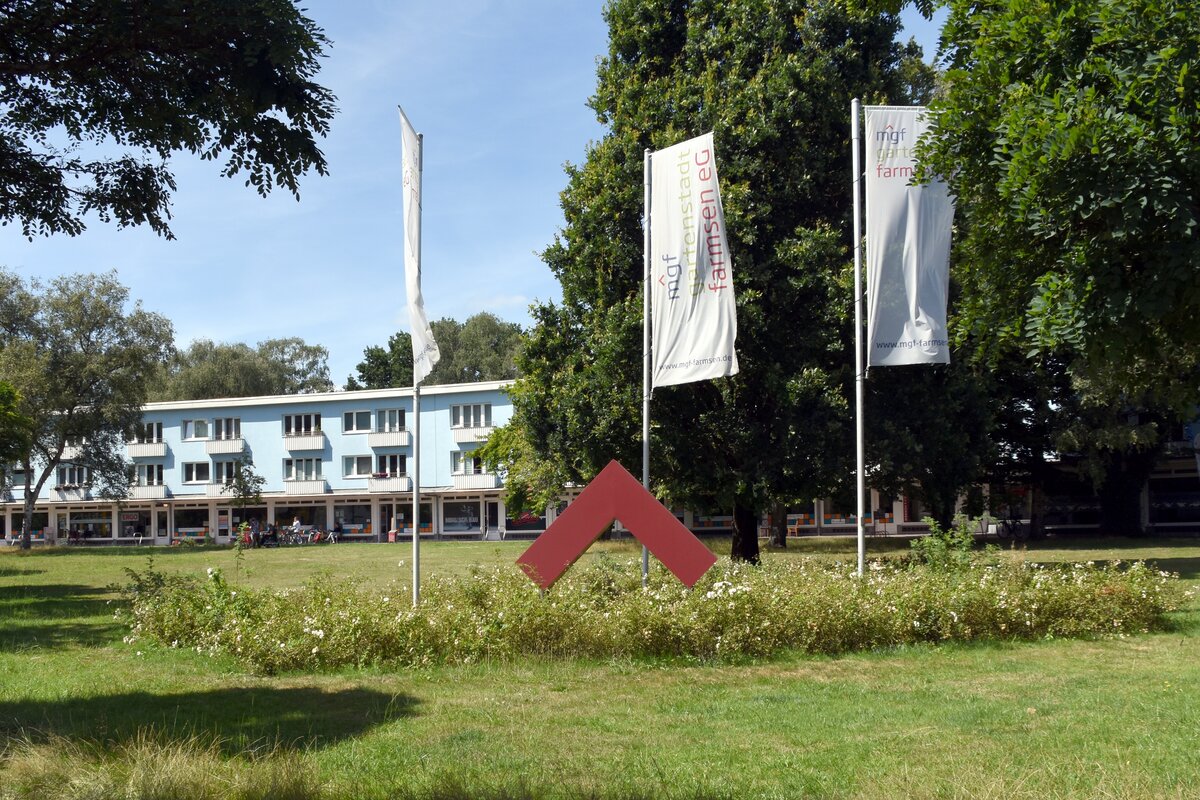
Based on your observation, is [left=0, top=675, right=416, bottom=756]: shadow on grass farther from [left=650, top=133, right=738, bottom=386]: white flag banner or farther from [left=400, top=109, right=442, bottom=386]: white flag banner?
[left=650, top=133, right=738, bottom=386]: white flag banner

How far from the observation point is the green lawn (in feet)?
20.9

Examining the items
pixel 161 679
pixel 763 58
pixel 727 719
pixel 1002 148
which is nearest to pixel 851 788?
pixel 727 719

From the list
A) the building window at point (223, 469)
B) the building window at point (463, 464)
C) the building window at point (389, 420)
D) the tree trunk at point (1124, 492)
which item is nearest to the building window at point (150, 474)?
the building window at point (223, 469)

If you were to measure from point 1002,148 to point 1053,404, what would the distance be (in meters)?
36.5

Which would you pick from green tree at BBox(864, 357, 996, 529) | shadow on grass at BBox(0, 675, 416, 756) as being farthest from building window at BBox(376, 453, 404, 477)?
shadow on grass at BBox(0, 675, 416, 756)

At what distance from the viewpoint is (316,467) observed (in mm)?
66562

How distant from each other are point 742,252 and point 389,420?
1829 inches

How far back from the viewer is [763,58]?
2311 centimetres

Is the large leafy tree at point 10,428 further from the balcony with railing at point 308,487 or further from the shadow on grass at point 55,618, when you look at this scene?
the balcony with railing at point 308,487

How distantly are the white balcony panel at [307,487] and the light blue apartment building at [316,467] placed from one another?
0.20 ft

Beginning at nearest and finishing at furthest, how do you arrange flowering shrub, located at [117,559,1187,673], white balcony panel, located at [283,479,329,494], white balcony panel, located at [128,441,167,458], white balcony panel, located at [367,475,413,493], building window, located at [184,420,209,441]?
1. flowering shrub, located at [117,559,1187,673]
2. white balcony panel, located at [367,475,413,493]
3. white balcony panel, located at [283,479,329,494]
4. building window, located at [184,420,209,441]
5. white balcony panel, located at [128,441,167,458]

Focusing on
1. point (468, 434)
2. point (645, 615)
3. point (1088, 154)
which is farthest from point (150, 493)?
point (1088, 154)

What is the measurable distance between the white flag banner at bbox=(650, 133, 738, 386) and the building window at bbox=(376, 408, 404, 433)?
50293 millimetres

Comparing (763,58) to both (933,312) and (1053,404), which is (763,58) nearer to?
(933,312)
